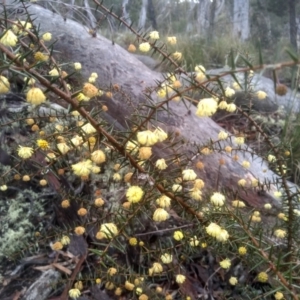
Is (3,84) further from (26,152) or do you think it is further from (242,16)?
(242,16)

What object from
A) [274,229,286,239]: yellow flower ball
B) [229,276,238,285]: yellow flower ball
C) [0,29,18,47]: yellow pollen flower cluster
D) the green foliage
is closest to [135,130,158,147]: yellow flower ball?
the green foliage

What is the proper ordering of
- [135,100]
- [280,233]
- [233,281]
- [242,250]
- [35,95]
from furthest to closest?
1. [135,100]
2. [233,281]
3. [280,233]
4. [242,250]
5. [35,95]

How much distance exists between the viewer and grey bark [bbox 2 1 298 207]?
223cm

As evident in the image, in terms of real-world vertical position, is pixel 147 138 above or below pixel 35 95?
below

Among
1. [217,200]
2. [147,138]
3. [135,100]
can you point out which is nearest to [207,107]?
[147,138]

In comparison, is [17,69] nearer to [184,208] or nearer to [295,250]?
[184,208]

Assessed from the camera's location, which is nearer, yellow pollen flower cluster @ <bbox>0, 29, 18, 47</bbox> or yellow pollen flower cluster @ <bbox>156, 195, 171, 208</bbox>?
yellow pollen flower cluster @ <bbox>0, 29, 18, 47</bbox>

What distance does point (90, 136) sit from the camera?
4.06 feet

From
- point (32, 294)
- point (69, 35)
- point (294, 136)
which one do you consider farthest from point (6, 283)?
point (294, 136)

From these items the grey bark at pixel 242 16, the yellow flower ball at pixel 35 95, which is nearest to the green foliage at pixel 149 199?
the yellow flower ball at pixel 35 95

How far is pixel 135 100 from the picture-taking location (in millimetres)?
2490

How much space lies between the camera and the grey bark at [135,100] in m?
2.23

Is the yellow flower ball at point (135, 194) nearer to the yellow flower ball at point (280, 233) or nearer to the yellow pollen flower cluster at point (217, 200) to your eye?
the yellow pollen flower cluster at point (217, 200)

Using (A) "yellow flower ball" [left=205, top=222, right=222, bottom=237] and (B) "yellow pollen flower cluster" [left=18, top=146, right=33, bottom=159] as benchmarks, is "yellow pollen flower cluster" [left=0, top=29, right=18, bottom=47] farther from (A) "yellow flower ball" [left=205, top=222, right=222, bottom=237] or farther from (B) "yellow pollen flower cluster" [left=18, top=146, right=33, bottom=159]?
(A) "yellow flower ball" [left=205, top=222, right=222, bottom=237]
